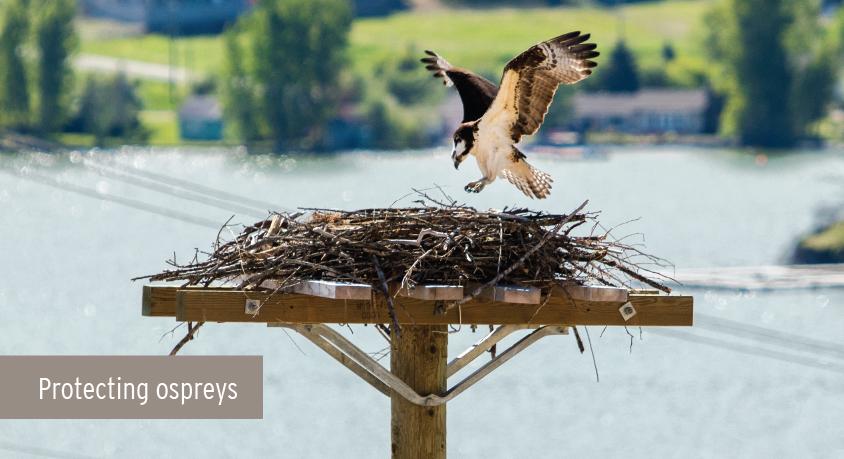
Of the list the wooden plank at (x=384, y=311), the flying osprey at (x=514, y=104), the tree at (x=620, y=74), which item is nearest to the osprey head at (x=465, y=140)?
the flying osprey at (x=514, y=104)

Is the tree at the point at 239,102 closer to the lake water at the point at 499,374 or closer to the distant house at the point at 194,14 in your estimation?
the lake water at the point at 499,374

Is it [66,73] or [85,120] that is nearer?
[66,73]

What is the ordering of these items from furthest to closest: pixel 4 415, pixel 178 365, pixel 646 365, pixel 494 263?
pixel 646 365 → pixel 4 415 → pixel 178 365 → pixel 494 263

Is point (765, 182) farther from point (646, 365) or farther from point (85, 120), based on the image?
point (646, 365)

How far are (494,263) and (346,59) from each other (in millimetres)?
78451

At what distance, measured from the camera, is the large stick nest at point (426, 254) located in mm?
7000

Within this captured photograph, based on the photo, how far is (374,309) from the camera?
276 inches

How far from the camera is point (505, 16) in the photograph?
107688 millimetres

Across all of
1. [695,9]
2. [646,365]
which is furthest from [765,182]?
[646,365]

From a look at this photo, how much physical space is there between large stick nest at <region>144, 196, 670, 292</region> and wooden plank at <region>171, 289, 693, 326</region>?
0.30ft

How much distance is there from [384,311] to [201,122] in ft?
283

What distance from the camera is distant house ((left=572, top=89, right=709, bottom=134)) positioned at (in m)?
96.9

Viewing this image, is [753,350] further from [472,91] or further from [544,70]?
[544,70]

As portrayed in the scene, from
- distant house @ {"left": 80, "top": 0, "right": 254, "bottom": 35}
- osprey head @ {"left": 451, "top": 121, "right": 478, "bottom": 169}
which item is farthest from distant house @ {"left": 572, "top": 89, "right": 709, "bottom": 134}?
osprey head @ {"left": 451, "top": 121, "right": 478, "bottom": 169}
